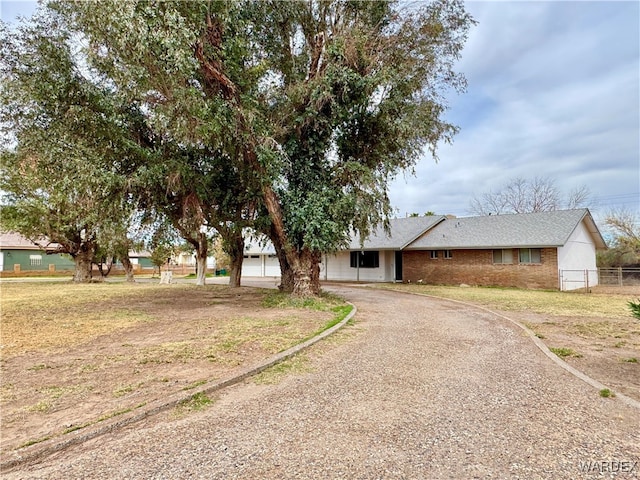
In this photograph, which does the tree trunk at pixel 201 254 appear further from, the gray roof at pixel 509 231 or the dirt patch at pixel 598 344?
the dirt patch at pixel 598 344

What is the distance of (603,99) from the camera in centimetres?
1490

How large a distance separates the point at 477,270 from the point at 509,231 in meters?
2.78

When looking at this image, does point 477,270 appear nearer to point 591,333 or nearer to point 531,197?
point 591,333

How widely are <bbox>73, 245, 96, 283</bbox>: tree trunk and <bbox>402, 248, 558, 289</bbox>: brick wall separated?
20915 millimetres

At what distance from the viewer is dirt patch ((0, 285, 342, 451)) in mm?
3611

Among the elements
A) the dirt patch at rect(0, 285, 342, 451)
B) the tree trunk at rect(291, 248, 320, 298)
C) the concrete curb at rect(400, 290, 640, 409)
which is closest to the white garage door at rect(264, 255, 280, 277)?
the tree trunk at rect(291, 248, 320, 298)

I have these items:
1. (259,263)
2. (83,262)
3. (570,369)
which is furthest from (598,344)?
(259,263)

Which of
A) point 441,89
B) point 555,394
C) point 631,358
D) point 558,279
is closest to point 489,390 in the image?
point 555,394

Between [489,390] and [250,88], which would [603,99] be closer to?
[250,88]

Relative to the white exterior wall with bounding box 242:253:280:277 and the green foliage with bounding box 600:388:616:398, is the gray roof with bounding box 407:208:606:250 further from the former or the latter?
the green foliage with bounding box 600:388:616:398

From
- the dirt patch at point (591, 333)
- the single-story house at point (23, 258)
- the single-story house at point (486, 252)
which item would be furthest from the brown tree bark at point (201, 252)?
the single-story house at point (23, 258)

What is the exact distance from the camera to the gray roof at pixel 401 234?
2342 cm

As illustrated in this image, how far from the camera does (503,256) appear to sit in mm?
20297

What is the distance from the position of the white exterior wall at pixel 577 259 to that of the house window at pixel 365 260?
10.5m
